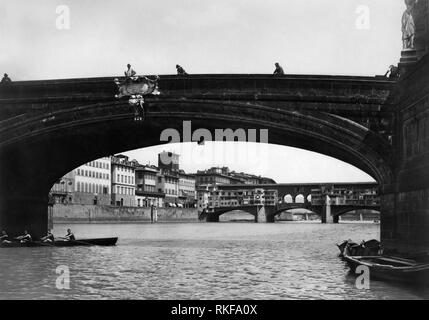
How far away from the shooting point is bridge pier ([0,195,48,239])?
1200 inches

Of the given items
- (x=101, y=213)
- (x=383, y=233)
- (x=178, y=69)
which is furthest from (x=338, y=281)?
(x=101, y=213)

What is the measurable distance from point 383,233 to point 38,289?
12.5 m

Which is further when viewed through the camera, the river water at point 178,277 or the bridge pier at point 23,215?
the bridge pier at point 23,215

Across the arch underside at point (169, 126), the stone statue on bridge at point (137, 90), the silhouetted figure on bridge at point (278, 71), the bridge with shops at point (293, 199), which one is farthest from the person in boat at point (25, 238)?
the bridge with shops at point (293, 199)

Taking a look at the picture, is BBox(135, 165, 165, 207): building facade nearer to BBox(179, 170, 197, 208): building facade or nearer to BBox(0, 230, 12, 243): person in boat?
BBox(179, 170, 197, 208): building facade

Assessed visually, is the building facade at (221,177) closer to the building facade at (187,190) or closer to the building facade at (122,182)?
the building facade at (187,190)

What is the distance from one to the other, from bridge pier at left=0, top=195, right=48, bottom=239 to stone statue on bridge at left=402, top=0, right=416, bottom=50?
1967 centimetres

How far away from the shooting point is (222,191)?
498 feet

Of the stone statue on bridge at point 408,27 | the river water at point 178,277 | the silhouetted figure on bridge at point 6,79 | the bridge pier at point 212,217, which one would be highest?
the stone statue on bridge at point 408,27

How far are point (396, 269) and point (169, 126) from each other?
11.9 meters

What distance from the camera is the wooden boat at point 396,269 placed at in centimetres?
1702

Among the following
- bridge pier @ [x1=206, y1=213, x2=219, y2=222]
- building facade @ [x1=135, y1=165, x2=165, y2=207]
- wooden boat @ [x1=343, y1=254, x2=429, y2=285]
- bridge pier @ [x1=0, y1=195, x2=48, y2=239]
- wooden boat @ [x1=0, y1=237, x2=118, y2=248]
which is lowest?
bridge pier @ [x1=206, y1=213, x2=219, y2=222]

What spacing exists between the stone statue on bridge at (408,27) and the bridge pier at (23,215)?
19.7 metres

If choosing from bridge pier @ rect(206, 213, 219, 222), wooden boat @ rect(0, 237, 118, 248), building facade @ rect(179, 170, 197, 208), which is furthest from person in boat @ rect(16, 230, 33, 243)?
building facade @ rect(179, 170, 197, 208)
